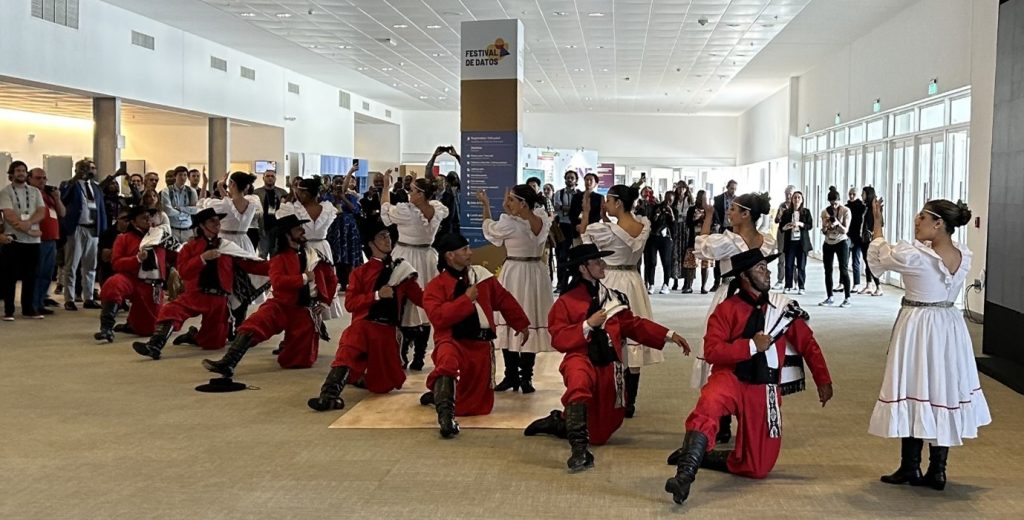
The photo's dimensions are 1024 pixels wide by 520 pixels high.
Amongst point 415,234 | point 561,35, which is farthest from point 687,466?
point 561,35

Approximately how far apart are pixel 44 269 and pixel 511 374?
650 cm

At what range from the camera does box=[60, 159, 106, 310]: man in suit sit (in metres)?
11.7

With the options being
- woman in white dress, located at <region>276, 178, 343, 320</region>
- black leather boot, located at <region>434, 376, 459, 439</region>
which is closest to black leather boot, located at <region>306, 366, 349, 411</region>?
black leather boot, located at <region>434, 376, 459, 439</region>

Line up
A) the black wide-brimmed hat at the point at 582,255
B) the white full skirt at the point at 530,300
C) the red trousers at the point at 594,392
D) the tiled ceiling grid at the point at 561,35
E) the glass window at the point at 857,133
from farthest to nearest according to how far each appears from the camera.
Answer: the glass window at the point at 857,133, the tiled ceiling grid at the point at 561,35, the white full skirt at the point at 530,300, the black wide-brimmed hat at the point at 582,255, the red trousers at the point at 594,392

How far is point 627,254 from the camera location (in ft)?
21.9

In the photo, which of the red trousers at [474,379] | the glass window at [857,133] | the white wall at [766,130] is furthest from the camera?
the white wall at [766,130]

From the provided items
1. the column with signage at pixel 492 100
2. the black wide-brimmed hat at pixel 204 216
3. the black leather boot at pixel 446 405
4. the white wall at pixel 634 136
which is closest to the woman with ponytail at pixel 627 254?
the black leather boot at pixel 446 405

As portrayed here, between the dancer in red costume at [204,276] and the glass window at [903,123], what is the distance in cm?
1134

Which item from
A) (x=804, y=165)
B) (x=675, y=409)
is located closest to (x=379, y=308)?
(x=675, y=409)

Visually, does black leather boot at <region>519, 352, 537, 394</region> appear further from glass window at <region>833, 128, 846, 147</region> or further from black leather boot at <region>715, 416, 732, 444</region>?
glass window at <region>833, 128, 846, 147</region>

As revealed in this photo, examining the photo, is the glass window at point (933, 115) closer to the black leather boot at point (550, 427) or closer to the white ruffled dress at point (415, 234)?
the white ruffled dress at point (415, 234)

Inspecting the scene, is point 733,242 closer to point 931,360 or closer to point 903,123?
point 931,360

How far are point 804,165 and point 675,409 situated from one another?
1927cm

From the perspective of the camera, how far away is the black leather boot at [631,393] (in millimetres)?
6473
